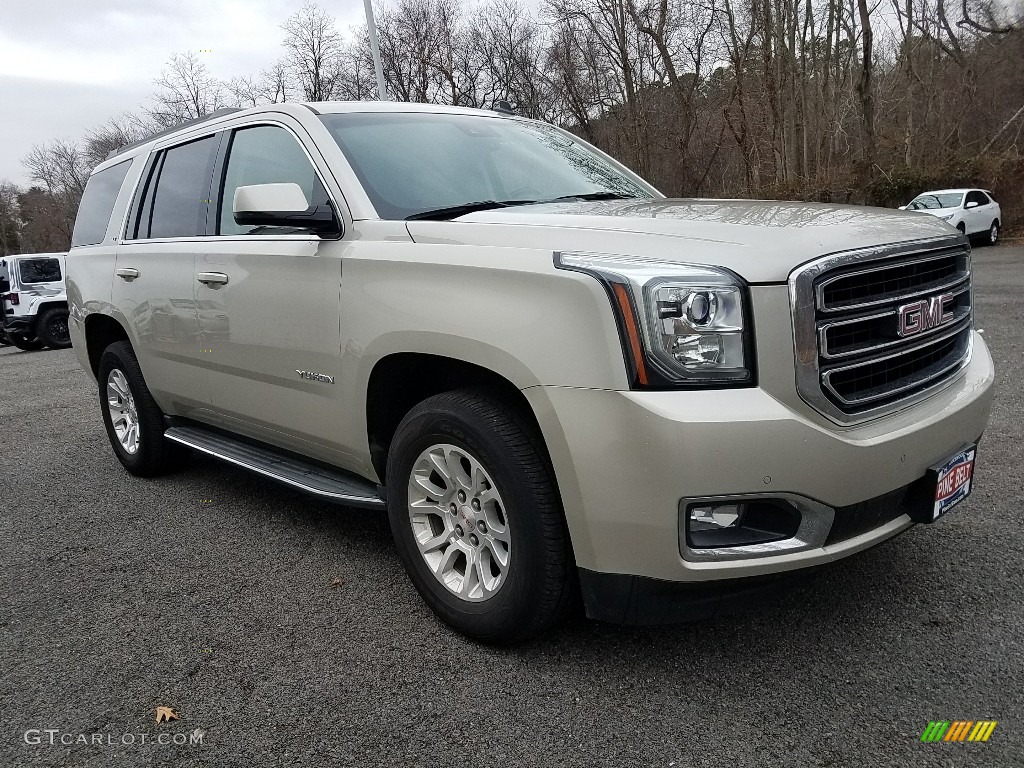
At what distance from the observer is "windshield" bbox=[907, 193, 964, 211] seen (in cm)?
2014

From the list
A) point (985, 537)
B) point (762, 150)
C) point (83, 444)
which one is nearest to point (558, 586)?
point (985, 537)

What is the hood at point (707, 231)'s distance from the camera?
2201 millimetres

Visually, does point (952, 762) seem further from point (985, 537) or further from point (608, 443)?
point (985, 537)

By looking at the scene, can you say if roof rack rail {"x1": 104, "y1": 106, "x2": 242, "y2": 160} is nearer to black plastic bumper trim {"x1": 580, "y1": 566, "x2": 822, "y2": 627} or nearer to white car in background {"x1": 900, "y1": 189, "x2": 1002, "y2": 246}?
black plastic bumper trim {"x1": 580, "y1": 566, "x2": 822, "y2": 627}

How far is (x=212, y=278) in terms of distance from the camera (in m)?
3.72

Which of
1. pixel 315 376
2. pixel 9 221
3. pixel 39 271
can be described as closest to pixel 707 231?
pixel 315 376

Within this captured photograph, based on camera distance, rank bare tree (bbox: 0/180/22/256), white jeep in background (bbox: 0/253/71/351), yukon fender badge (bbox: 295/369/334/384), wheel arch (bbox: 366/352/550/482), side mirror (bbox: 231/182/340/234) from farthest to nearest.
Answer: bare tree (bbox: 0/180/22/256) → white jeep in background (bbox: 0/253/71/351) → yukon fender badge (bbox: 295/369/334/384) → side mirror (bbox: 231/182/340/234) → wheel arch (bbox: 366/352/550/482)

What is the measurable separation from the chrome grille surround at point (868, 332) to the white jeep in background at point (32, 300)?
1731 cm

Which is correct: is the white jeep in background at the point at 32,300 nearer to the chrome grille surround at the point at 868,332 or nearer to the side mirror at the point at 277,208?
the side mirror at the point at 277,208

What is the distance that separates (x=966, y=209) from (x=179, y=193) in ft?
70.5

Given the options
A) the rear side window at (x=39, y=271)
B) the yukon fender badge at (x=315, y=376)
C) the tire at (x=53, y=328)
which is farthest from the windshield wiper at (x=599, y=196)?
the rear side window at (x=39, y=271)

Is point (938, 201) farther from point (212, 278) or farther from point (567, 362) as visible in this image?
point (567, 362)

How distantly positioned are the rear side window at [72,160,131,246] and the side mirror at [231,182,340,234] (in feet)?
8.05

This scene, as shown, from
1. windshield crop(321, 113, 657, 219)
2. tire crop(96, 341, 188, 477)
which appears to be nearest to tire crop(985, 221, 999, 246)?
windshield crop(321, 113, 657, 219)
